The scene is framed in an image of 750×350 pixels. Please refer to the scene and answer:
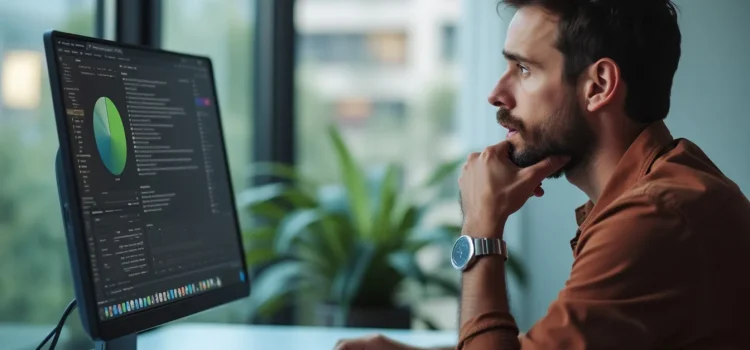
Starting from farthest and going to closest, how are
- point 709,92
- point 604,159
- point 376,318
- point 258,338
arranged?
point 709,92
point 376,318
point 258,338
point 604,159

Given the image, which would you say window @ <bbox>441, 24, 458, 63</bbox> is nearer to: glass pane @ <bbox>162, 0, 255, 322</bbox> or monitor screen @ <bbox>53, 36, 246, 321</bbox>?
glass pane @ <bbox>162, 0, 255, 322</bbox>

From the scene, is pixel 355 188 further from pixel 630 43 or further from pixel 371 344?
pixel 630 43

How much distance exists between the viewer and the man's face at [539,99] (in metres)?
1.51

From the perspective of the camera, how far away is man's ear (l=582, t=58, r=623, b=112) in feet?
4.81

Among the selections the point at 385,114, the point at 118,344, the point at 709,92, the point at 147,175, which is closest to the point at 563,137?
the point at 147,175

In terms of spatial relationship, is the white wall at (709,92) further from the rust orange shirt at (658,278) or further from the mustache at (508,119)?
the rust orange shirt at (658,278)

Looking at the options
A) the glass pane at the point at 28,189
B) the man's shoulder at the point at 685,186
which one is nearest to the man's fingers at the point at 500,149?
the man's shoulder at the point at 685,186

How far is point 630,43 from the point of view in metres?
1.47

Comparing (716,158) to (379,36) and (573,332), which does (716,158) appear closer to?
(379,36)

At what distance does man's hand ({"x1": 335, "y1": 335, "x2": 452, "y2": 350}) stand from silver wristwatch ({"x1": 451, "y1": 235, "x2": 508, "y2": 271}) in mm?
245

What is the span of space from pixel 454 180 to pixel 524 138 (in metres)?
2.19

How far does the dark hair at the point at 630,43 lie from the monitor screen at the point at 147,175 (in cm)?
63

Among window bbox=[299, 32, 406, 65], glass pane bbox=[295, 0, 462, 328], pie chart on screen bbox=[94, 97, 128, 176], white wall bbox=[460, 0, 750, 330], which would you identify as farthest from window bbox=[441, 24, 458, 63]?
pie chart on screen bbox=[94, 97, 128, 176]

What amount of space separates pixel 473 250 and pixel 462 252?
0.02 metres
